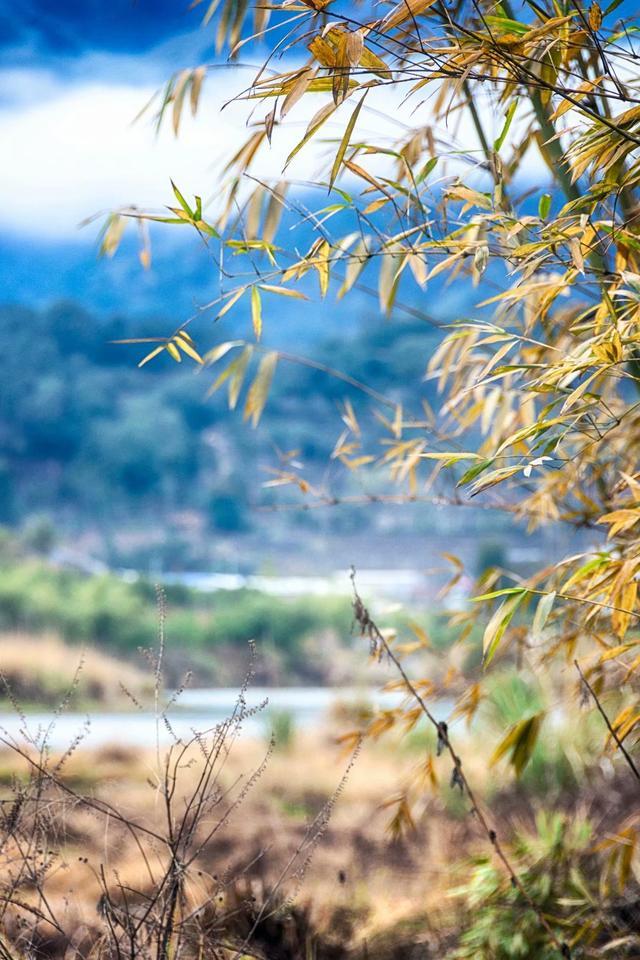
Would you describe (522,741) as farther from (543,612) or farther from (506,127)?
(506,127)

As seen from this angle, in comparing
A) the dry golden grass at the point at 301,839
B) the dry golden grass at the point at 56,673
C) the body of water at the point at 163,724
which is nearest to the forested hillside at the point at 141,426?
the dry golden grass at the point at 56,673

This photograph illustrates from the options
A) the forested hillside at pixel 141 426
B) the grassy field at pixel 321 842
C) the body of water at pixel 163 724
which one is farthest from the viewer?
the forested hillside at pixel 141 426

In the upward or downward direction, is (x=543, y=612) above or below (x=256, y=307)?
below

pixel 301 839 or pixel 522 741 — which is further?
pixel 301 839

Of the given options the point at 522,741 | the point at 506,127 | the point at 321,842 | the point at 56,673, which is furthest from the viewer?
the point at 56,673

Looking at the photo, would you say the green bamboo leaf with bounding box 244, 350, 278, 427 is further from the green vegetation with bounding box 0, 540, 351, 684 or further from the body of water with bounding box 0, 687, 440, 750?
the green vegetation with bounding box 0, 540, 351, 684

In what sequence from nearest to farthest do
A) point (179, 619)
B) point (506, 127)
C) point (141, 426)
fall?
point (506, 127) → point (179, 619) → point (141, 426)

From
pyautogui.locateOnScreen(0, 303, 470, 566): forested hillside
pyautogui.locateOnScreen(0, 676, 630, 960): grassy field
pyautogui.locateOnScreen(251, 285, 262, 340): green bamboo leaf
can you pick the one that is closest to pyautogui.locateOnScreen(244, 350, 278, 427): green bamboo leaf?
pyautogui.locateOnScreen(251, 285, 262, 340): green bamboo leaf

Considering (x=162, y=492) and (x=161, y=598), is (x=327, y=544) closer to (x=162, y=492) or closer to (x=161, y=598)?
(x=162, y=492)

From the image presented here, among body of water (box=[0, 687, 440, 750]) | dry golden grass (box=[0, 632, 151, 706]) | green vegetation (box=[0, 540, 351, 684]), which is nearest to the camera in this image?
body of water (box=[0, 687, 440, 750])

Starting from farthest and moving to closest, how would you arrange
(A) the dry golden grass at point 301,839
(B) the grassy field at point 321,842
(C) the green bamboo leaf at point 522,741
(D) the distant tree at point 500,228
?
(A) the dry golden grass at point 301,839
(C) the green bamboo leaf at point 522,741
(B) the grassy field at point 321,842
(D) the distant tree at point 500,228

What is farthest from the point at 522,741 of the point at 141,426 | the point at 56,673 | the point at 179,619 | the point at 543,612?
the point at 141,426

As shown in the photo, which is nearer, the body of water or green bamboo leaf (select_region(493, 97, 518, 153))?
green bamboo leaf (select_region(493, 97, 518, 153))

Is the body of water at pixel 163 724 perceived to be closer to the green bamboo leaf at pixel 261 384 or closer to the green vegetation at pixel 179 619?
the green vegetation at pixel 179 619
